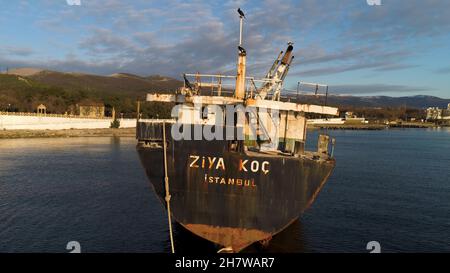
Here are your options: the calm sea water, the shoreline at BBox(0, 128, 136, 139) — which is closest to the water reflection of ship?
the calm sea water

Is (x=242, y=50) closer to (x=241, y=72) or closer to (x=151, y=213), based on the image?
(x=241, y=72)

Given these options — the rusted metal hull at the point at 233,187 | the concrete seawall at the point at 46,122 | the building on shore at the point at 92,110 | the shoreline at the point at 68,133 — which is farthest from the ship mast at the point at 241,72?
the building on shore at the point at 92,110

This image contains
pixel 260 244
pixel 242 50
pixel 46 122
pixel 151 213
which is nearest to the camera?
pixel 242 50

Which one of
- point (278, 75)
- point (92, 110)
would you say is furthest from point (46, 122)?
point (278, 75)

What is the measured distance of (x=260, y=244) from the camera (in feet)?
62.7

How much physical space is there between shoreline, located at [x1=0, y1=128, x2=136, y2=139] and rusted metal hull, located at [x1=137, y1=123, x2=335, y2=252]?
3257 inches

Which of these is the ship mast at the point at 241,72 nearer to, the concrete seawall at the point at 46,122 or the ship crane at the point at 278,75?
the ship crane at the point at 278,75

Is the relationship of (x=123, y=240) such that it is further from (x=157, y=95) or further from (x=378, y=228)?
(x=378, y=228)

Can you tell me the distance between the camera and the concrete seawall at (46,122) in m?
94.9

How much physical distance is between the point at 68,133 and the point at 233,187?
295ft

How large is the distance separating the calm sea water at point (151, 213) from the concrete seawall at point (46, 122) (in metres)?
53.0

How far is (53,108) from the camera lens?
118188mm

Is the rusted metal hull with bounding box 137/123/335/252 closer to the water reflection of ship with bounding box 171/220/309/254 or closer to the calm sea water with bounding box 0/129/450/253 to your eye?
the water reflection of ship with bounding box 171/220/309/254

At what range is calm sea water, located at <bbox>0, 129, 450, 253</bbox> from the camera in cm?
2180
